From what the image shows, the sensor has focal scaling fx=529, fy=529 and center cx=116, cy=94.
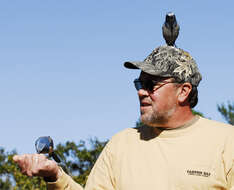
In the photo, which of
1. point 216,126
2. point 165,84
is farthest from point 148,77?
point 216,126

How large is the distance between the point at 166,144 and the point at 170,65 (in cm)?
79

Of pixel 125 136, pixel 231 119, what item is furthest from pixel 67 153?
pixel 231 119

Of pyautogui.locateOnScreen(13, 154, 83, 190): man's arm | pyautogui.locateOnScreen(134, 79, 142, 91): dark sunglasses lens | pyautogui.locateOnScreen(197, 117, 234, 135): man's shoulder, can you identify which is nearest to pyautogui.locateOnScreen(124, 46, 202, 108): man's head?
pyautogui.locateOnScreen(134, 79, 142, 91): dark sunglasses lens

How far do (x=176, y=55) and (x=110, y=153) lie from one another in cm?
116

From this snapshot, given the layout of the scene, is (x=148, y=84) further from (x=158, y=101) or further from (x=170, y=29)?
(x=170, y=29)

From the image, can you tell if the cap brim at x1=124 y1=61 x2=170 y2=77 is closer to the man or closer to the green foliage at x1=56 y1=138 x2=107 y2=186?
the man

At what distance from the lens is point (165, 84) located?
5062 millimetres

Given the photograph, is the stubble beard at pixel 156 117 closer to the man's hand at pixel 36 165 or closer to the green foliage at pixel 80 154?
the man's hand at pixel 36 165

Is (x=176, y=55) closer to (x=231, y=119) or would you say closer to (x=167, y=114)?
(x=167, y=114)

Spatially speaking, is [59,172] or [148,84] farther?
[148,84]

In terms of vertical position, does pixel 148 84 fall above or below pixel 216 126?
above

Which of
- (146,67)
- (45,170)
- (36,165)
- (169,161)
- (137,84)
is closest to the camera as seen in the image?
(36,165)

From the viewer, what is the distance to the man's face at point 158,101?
16.2ft

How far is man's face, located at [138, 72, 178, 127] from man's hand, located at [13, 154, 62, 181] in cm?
105
